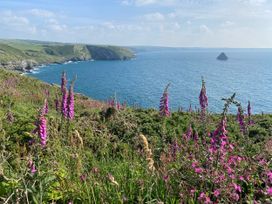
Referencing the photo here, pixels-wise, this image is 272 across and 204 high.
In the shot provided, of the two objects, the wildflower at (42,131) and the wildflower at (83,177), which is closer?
the wildflower at (83,177)

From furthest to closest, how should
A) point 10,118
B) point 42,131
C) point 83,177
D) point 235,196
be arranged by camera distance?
point 10,118, point 42,131, point 83,177, point 235,196

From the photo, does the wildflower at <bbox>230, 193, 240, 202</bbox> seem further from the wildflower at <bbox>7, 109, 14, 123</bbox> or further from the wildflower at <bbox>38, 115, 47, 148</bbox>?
the wildflower at <bbox>7, 109, 14, 123</bbox>

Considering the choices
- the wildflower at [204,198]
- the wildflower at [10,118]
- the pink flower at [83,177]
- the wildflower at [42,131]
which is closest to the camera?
the wildflower at [204,198]

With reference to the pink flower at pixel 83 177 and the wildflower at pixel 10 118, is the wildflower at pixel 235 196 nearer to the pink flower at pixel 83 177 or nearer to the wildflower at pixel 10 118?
the pink flower at pixel 83 177

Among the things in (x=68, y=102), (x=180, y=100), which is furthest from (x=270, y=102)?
(x=68, y=102)

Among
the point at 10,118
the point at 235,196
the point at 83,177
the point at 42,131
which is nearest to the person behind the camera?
the point at 235,196

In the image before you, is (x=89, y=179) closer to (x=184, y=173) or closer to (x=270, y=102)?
(x=184, y=173)

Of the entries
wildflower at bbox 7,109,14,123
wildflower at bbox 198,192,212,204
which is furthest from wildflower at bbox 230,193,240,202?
wildflower at bbox 7,109,14,123

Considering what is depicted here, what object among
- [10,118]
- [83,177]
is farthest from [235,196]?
[10,118]

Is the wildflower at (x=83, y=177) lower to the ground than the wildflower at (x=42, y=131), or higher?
lower

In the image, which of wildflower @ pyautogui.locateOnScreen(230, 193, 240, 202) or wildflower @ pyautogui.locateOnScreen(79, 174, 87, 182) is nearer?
wildflower @ pyautogui.locateOnScreen(230, 193, 240, 202)

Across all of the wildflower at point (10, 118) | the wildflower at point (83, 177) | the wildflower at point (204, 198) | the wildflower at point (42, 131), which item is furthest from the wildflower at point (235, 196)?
the wildflower at point (10, 118)

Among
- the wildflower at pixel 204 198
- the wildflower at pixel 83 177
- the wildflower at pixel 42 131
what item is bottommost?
the wildflower at pixel 83 177

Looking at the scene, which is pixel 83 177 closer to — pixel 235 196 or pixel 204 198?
pixel 204 198
